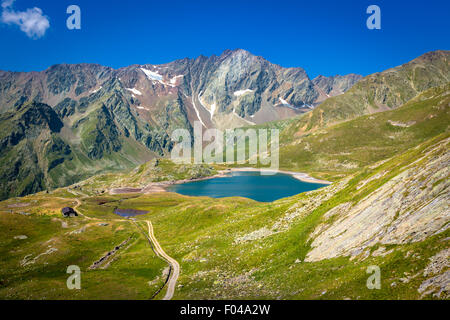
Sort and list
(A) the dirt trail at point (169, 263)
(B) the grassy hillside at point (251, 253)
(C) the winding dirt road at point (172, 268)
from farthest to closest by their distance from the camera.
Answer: (A) the dirt trail at point (169, 263), (C) the winding dirt road at point (172, 268), (B) the grassy hillside at point (251, 253)

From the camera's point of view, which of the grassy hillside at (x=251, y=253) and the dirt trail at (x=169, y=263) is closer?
the grassy hillside at (x=251, y=253)

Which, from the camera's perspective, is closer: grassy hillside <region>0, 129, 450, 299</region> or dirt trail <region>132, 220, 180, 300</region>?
grassy hillside <region>0, 129, 450, 299</region>

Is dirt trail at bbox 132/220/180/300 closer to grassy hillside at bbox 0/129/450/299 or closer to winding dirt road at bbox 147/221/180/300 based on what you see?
winding dirt road at bbox 147/221/180/300

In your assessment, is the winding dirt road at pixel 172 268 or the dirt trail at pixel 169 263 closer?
the winding dirt road at pixel 172 268

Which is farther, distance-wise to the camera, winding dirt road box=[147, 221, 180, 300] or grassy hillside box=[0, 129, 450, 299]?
winding dirt road box=[147, 221, 180, 300]

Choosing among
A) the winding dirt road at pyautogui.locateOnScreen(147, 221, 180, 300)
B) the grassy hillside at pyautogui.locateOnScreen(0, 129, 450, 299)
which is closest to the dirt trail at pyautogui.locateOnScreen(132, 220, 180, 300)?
the winding dirt road at pyautogui.locateOnScreen(147, 221, 180, 300)

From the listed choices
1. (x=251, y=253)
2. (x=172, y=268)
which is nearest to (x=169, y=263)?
(x=172, y=268)

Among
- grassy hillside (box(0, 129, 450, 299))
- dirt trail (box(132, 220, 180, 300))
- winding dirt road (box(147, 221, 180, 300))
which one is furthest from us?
dirt trail (box(132, 220, 180, 300))

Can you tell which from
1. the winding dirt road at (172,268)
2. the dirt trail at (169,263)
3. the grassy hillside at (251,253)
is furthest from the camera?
the dirt trail at (169,263)

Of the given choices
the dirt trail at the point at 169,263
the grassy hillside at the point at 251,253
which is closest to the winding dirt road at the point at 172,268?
the dirt trail at the point at 169,263

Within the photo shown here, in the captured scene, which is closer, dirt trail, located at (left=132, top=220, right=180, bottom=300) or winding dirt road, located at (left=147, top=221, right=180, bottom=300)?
winding dirt road, located at (left=147, top=221, right=180, bottom=300)

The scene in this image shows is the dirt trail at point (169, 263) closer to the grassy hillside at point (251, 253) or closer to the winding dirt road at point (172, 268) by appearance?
the winding dirt road at point (172, 268)

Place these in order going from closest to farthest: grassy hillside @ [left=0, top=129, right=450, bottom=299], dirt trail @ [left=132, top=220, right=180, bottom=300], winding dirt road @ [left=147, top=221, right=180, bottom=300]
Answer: grassy hillside @ [left=0, top=129, right=450, bottom=299], winding dirt road @ [left=147, top=221, right=180, bottom=300], dirt trail @ [left=132, top=220, right=180, bottom=300]
